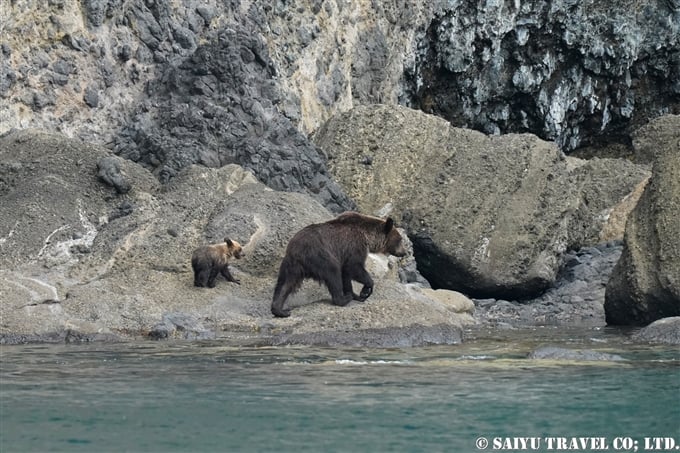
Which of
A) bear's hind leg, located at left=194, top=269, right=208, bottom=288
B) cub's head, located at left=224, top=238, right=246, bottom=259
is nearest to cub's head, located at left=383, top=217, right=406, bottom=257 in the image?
cub's head, located at left=224, top=238, right=246, bottom=259

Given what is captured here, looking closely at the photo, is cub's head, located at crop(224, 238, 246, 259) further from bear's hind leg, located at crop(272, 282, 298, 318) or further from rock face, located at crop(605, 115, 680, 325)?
rock face, located at crop(605, 115, 680, 325)

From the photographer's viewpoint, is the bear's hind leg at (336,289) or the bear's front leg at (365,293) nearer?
the bear's hind leg at (336,289)

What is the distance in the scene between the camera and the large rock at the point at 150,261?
14.5 meters

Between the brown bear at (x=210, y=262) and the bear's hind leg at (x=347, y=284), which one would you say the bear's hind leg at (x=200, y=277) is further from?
the bear's hind leg at (x=347, y=284)

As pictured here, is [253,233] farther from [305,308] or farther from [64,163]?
[64,163]

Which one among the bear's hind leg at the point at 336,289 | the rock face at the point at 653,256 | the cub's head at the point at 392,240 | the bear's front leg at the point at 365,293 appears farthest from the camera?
the rock face at the point at 653,256

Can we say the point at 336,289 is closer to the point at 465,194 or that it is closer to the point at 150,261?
the point at 150,261

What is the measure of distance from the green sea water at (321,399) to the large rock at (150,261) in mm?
1177

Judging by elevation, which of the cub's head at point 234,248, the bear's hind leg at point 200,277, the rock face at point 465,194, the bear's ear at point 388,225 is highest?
the rock face at point 465,194

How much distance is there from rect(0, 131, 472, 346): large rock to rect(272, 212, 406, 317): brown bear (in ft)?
0.87

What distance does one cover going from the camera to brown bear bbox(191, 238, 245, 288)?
15844 mm

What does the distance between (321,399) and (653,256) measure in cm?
941

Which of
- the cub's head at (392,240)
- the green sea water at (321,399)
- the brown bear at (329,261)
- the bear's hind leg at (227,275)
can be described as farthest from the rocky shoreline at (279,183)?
the green sea water at (321,399)

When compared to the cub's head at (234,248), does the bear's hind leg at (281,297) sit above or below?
below
